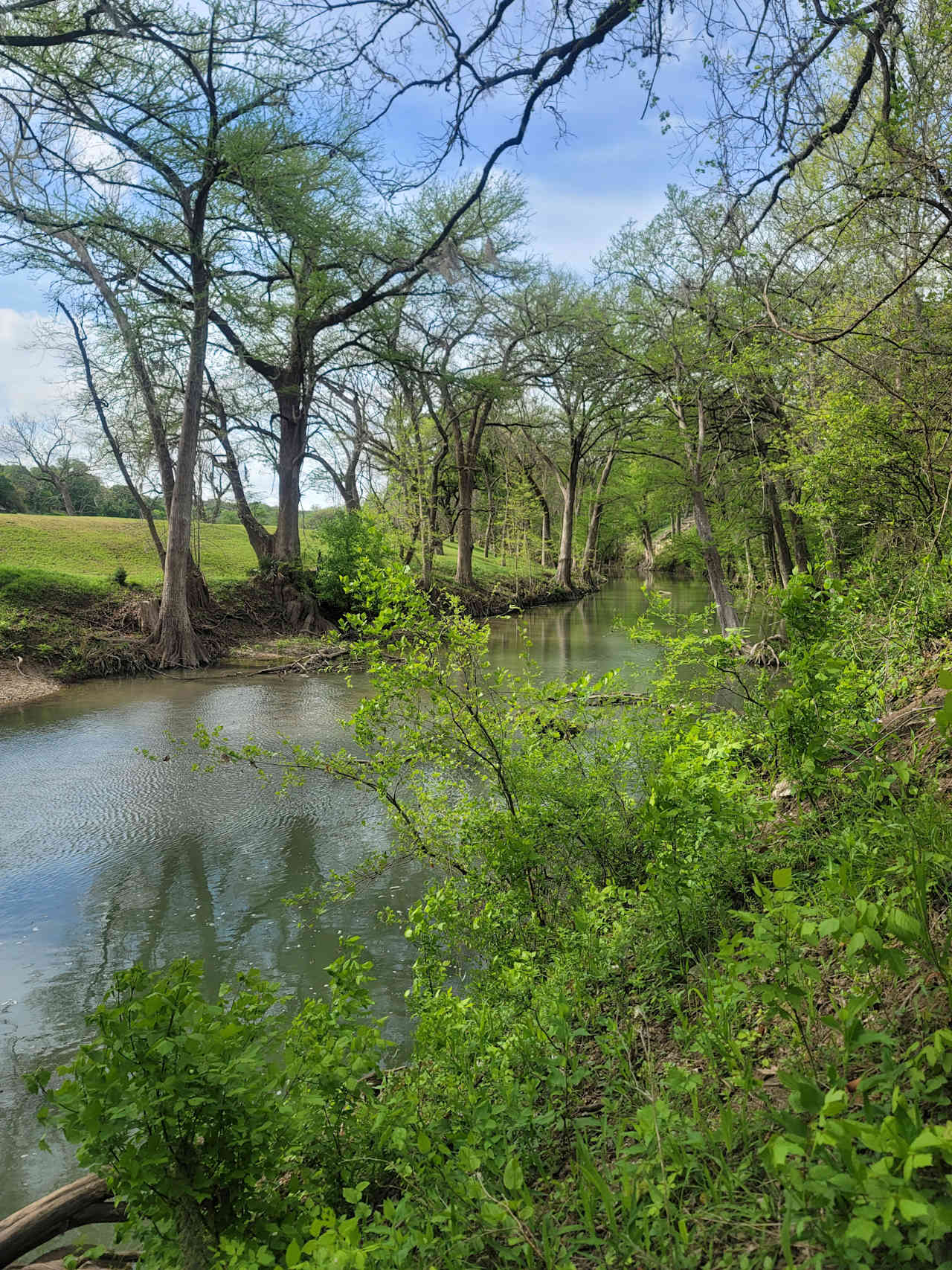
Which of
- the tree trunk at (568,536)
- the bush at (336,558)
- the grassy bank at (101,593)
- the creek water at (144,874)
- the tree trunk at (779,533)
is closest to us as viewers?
the creek water at (144,874)

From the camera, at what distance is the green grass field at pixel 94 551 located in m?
20.7

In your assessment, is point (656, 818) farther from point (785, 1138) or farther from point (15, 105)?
point (15, 105)

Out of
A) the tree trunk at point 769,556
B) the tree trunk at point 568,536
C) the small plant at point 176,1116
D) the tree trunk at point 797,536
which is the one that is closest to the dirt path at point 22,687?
the small plant at point 176,1116

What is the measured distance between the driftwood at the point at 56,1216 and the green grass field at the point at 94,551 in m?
18.1

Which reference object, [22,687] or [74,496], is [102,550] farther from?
[74,496]

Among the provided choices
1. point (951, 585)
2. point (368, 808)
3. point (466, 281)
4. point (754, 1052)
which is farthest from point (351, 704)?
point (466, 281)

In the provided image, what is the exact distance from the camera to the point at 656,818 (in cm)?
339

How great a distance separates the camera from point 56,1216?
100 inches

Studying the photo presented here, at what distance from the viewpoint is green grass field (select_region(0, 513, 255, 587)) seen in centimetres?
2070

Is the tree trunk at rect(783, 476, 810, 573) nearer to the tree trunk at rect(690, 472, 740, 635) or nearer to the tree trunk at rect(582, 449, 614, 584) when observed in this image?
the tree trunk at rect(690, 472, 740, 635)

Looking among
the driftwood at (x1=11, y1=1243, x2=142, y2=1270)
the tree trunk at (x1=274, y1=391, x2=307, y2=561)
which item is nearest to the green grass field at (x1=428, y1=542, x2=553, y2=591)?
the tree trunk at (x1=274, y1=391, x2=307, y2=561)

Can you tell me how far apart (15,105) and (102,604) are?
997 centimetres

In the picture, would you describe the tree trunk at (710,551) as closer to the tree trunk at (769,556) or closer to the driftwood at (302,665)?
the tree trunk at (769,556)

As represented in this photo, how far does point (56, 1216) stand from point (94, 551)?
945 inches
